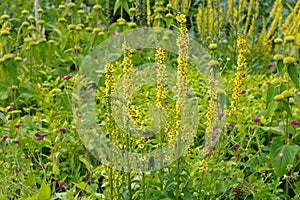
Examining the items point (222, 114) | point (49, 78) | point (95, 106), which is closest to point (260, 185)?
point (222, 114)

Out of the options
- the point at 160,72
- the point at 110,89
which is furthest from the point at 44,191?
the point at 160,72

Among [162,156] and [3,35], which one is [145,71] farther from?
[162,156]

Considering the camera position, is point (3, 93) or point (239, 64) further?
point (3, 93)

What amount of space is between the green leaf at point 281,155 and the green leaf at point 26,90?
1.69 m

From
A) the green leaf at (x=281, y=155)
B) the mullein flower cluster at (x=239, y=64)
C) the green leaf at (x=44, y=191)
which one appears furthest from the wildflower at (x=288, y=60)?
the green leaf at (x=44, y=191)

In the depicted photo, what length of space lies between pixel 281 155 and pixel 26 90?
70.7 inches

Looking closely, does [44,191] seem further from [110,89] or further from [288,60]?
[288,60]

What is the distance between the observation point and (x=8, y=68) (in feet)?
10.3

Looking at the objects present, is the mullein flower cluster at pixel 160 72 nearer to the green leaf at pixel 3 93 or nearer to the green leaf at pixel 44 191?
the green leaf at pixel 44 191

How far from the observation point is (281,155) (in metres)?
2.24

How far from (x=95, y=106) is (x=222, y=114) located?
2.87 feet

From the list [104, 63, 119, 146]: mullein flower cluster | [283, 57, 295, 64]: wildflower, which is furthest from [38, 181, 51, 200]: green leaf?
[283, 57, 295, 64]: wildflower

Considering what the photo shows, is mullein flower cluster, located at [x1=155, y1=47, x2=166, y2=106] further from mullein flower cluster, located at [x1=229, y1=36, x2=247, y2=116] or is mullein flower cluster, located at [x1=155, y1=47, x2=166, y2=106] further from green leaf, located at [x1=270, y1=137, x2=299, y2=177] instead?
green leaf, located at [x1=270, y1=137, x2=299, y2=177]

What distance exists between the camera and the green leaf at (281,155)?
2.22 metres
